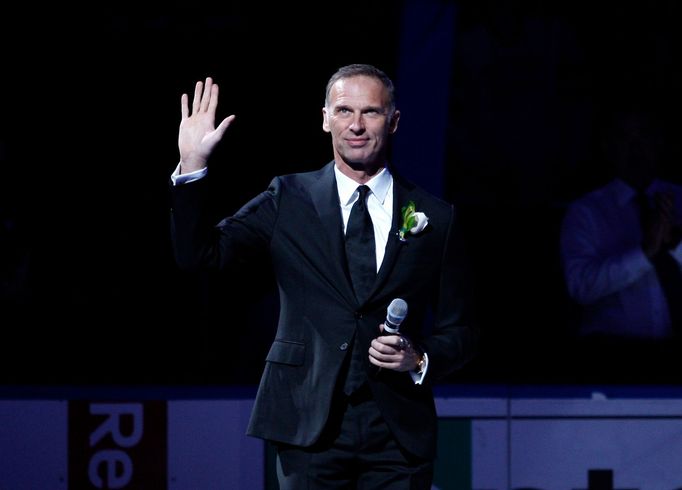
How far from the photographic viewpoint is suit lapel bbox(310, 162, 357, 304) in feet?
8.66

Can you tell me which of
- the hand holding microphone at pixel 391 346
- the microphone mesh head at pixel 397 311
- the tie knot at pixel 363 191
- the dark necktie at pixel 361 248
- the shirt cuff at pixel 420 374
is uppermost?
the tie knot at pixel 363 191

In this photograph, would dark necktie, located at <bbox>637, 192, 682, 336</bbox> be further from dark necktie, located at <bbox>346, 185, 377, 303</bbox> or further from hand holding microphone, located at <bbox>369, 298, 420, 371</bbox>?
hand holding microphone, located at <bbox>369, 298, 420, 371</bbox>

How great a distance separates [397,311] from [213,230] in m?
0.51

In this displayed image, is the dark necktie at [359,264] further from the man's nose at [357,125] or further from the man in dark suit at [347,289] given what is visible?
the man's nose at [357,125]

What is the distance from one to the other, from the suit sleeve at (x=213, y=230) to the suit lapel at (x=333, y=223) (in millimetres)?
112

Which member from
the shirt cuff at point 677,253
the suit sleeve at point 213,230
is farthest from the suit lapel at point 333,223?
the shirt cuff at point 677,253

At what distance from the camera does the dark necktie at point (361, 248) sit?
266cm

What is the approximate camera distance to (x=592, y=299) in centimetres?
461

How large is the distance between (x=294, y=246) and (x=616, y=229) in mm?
2361

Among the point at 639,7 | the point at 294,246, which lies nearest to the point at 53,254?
the point at 294,246

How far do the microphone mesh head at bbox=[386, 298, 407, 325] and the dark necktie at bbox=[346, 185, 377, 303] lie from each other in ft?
0.60

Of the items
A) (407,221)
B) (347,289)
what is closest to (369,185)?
(407,221)

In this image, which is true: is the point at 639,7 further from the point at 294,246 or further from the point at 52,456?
the point at 52,456

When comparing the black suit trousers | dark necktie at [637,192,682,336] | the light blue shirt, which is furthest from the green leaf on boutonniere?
dark necktie at [637,192,682,336]
